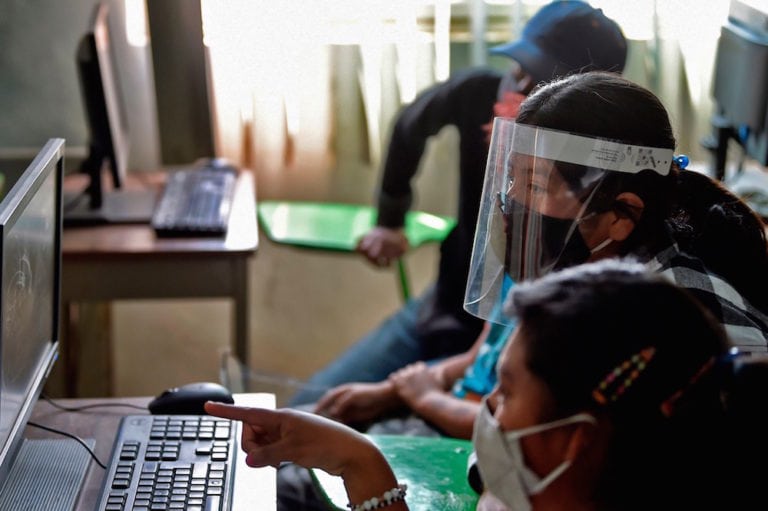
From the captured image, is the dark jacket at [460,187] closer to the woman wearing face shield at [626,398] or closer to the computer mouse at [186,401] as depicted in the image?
the computer mouse at [186,401]

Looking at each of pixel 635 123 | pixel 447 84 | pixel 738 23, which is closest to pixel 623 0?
pixel 738 23

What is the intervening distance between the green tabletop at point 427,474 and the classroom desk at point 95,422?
8cm

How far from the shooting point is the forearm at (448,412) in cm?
161

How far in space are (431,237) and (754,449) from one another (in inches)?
64.2

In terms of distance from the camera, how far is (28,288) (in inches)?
46.5

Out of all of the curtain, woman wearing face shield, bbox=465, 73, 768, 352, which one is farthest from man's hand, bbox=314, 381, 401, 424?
the curtain

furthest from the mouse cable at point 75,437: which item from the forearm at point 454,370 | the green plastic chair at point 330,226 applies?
the green plastic chair at point 330,226

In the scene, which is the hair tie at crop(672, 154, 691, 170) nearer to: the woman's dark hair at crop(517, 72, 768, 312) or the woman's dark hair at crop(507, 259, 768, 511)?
the woman's dark hair at crop(517, 72, 768, 312)

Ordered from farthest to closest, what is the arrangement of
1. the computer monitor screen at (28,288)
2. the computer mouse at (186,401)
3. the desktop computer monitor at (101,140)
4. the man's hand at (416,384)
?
the desktop computer monitor at (101,140)
the man's hand at (416,384)
the computer mouse at (186,401)
the computer monitor screen at (28,288)

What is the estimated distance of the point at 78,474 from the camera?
3.98 feet

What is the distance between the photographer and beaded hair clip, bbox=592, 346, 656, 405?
864mm

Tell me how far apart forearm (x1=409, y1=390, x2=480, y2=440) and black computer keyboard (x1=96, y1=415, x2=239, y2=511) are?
17.5 inches

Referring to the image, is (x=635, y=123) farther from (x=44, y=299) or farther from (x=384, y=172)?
(x=384, y=172)

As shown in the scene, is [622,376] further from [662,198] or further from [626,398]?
[662,198]
